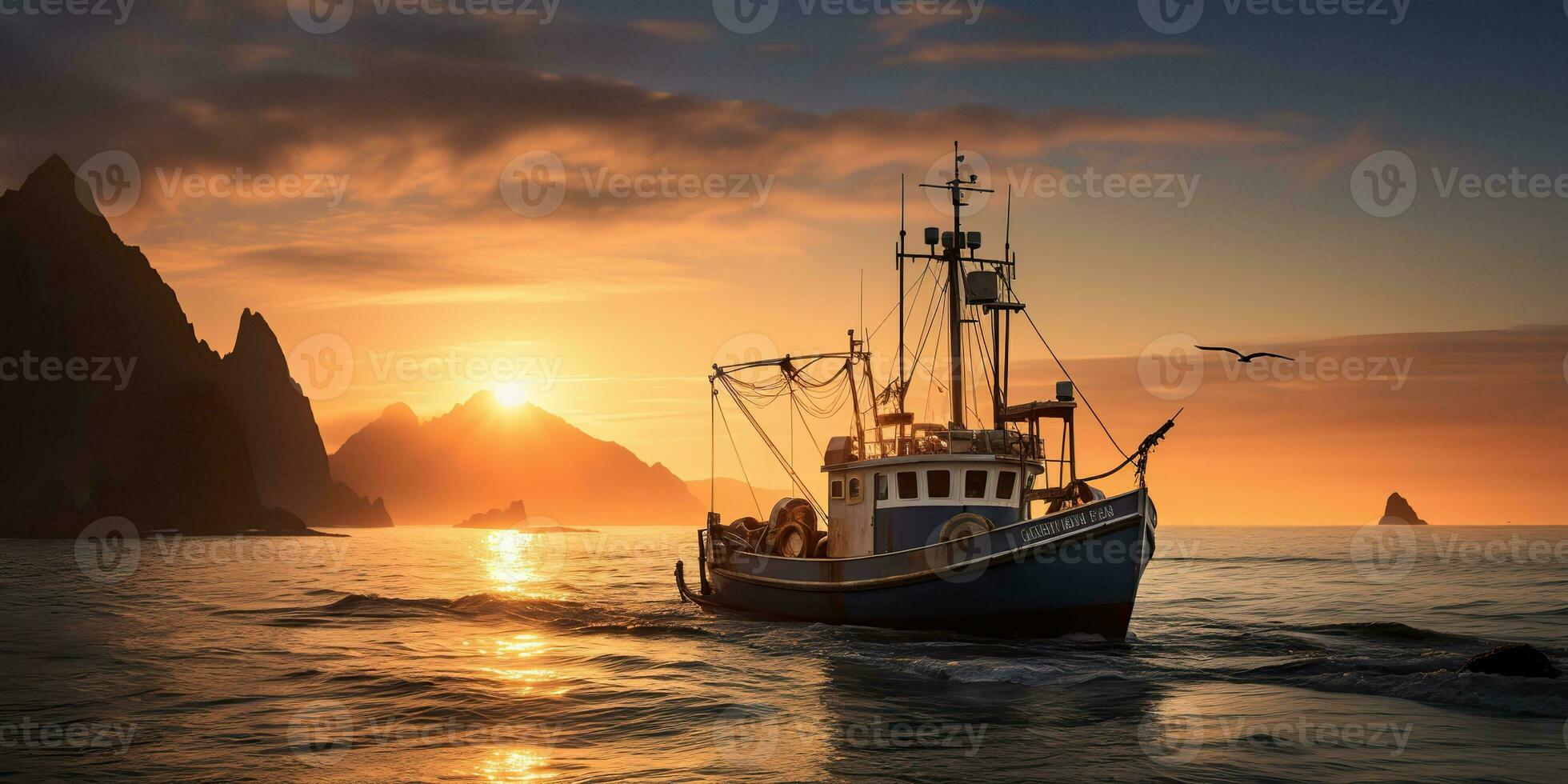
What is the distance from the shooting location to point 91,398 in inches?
7136

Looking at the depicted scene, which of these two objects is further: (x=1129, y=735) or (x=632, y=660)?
(x=632, y=660)

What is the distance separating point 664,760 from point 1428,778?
38.0 feet

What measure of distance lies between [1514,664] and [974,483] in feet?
44.3

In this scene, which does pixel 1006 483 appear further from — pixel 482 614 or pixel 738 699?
pixel 482 614

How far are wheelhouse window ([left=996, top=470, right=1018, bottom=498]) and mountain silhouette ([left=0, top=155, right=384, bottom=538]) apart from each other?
177m

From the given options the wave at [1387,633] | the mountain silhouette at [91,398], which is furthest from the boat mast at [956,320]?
the mountain silhouette at [91,398]

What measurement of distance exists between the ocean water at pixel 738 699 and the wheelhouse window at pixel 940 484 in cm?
419

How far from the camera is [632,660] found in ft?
96.8

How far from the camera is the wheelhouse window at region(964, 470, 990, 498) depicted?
30.8 metres

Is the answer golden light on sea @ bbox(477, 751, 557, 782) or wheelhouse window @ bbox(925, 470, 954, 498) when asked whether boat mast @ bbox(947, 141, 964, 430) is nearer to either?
wheelhouse window @ bbox(925, 470, 954, 498)

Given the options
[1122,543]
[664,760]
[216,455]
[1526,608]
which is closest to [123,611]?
[664,760]

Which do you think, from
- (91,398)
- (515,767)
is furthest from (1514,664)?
(91,398)

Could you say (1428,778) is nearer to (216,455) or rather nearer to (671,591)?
(671,591)

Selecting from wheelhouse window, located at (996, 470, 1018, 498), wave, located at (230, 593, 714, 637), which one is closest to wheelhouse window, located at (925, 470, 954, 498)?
A: wheelhouse window, located at (996, 470, 1018, 498)
